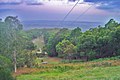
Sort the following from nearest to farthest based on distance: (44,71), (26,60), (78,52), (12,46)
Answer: (44,71)
(12,46)
(26,60)
(78,52)

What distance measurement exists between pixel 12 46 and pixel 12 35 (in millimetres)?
1359

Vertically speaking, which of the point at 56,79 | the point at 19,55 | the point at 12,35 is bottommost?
the point at 56,79

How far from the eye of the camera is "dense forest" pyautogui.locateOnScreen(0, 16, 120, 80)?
114 ft

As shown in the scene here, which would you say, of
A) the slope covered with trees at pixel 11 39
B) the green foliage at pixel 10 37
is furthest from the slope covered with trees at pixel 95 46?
the green foliage at pixel 10 37

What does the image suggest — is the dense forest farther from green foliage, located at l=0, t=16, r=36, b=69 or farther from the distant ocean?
the distant ocean

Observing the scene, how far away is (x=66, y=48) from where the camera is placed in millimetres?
49094

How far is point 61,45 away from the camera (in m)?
49.9

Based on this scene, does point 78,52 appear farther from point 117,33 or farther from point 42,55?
point 42,55

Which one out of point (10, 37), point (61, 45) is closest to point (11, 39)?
point (10, 37)

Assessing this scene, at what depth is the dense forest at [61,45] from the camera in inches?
1364

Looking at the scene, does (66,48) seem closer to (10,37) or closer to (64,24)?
(10,37)

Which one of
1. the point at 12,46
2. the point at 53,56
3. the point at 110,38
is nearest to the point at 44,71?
the point at 12,46

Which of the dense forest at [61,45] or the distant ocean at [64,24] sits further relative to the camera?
Answer: the dense forest at [61,45]

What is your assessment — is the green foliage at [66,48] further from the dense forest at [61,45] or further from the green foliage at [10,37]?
the green foliage at [10,37]
